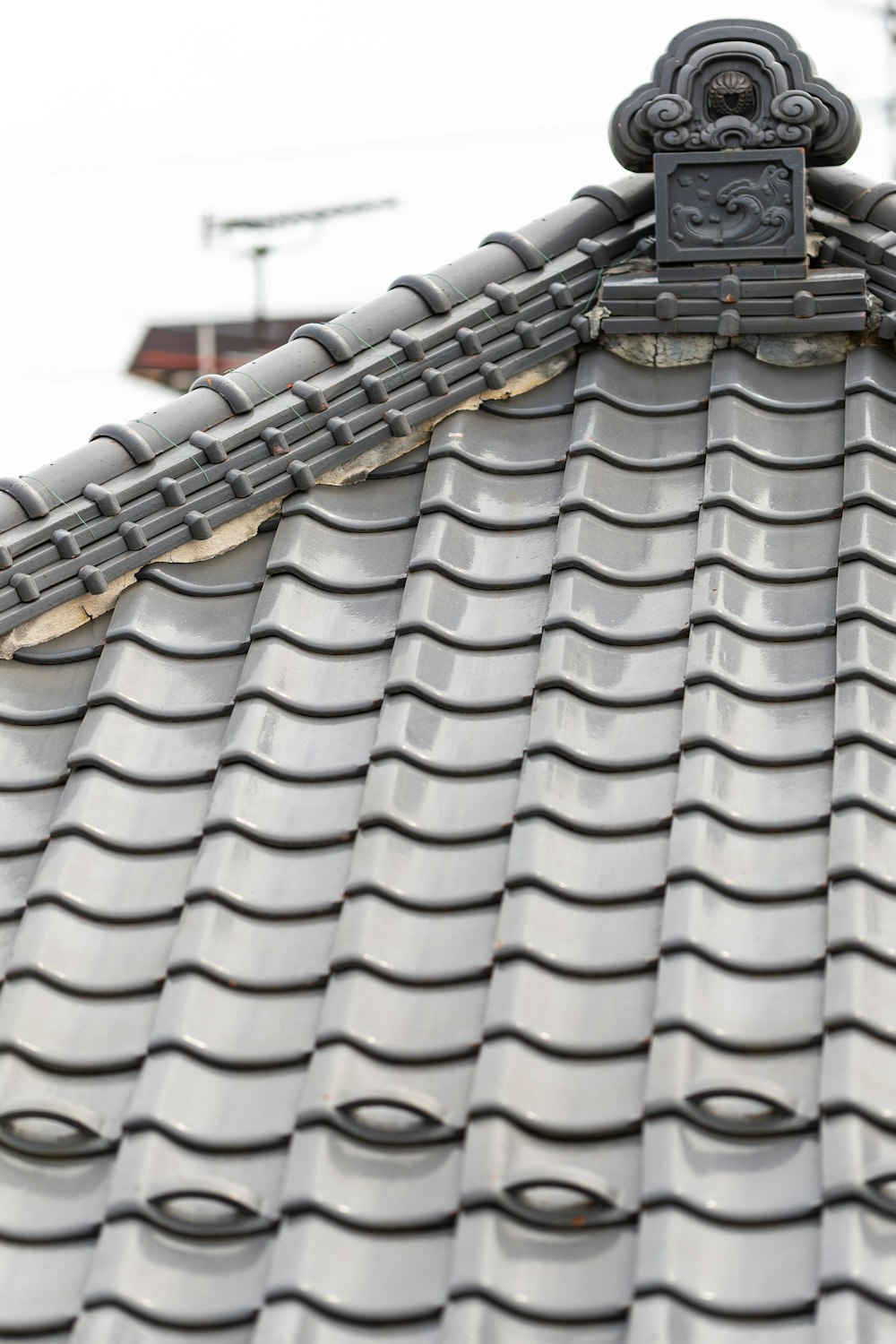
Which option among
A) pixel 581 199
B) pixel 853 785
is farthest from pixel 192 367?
pixel 853 785

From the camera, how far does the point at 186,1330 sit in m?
3.62

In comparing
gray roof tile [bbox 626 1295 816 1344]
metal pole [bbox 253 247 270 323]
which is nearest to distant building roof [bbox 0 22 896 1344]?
gray roof tile [bbox 626 1295 816 1344]

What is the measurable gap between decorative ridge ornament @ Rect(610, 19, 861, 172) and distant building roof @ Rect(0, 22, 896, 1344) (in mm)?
18

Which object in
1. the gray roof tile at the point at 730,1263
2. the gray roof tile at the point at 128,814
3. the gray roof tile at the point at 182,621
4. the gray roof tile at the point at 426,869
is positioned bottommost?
the gray roof tile at the point at 730,1263

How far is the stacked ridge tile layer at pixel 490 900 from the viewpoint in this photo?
365cm

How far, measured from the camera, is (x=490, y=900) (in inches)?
175

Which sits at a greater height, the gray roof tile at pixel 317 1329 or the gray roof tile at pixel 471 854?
the gray roof tile at pixel 471 854

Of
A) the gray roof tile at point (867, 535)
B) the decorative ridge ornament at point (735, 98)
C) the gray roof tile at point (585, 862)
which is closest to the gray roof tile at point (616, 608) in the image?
the gray roof tile at point (867, 535)

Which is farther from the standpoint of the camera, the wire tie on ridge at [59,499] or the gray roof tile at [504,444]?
the gray roof tile at [504,444]

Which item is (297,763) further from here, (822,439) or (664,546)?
(822,439)

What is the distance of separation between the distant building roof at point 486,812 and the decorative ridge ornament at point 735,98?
0.7 inches

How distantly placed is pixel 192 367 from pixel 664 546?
2836cm

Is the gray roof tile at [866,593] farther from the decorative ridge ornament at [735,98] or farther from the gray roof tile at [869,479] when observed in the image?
the decorative ridge ornament at [735,98]

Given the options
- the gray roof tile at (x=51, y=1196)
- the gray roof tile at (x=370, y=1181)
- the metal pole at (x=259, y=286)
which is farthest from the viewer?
the metal pole at (x=259, y=286)
